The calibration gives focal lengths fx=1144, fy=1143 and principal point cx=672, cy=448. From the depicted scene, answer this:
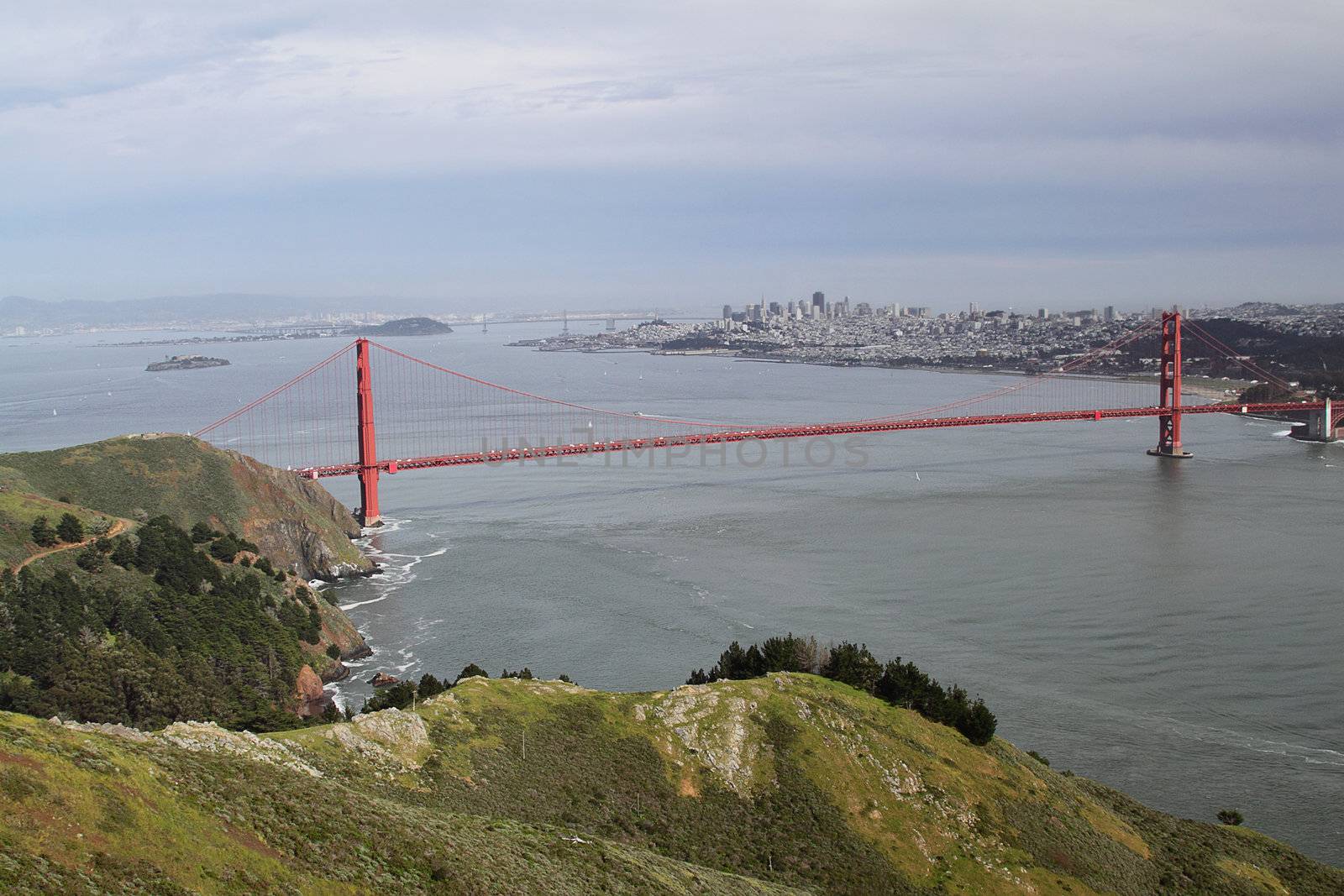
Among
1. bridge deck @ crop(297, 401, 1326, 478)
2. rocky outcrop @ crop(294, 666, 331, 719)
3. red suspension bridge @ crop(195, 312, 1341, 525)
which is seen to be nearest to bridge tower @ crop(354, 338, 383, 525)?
red suspension bridge @ crop(195, 312, 1341, 525)

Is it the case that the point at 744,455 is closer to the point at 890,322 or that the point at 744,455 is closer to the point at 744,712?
the point at 744,712

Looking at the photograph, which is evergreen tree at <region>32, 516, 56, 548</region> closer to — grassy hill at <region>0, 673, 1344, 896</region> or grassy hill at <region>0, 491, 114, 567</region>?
grassy hill at <region>0, 491, 114, 567</region>

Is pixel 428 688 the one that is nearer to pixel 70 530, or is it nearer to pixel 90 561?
pixel 90 561

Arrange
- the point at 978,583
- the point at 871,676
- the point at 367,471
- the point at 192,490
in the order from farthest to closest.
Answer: the point at 367,471 → the point at 192,490 → the point at 978,583 → the point at 871,676

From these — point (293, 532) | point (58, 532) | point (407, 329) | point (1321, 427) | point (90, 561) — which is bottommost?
point (293, 532)

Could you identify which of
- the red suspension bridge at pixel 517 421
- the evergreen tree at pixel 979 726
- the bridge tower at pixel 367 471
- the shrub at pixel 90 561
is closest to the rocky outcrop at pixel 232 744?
the evergreen tree at pixel 979 726

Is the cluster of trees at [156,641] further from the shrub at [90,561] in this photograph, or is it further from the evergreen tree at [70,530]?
the evergreen tree at [70,530]

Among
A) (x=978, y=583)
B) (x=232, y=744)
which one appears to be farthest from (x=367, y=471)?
(x=232, y=744)
